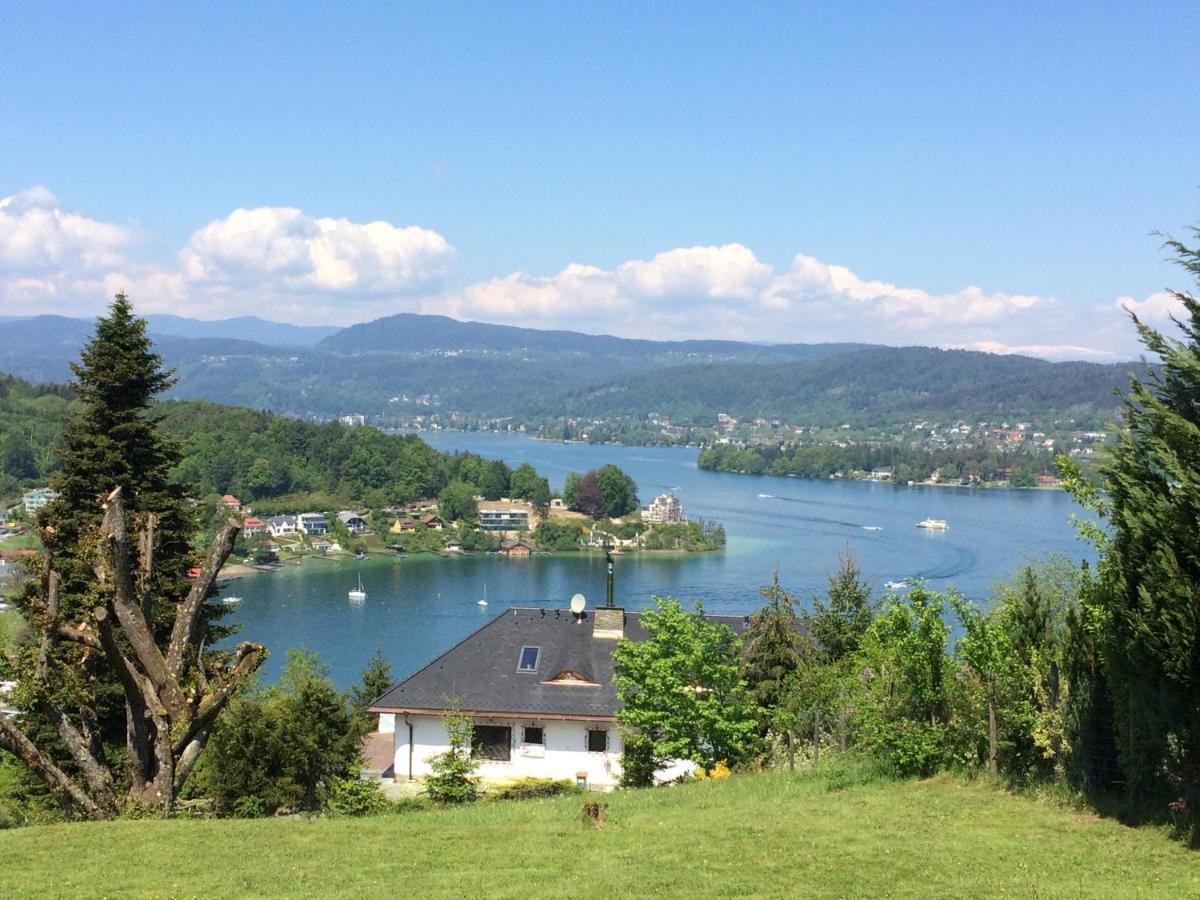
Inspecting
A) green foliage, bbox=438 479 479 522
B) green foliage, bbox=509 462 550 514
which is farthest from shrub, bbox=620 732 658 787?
green foliage, bbox=509 462 550 514

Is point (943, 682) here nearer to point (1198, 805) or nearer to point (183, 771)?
point (1198, 805)

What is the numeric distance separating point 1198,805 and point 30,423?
11217 cm

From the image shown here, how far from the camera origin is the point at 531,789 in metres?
14.6

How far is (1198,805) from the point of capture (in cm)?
751

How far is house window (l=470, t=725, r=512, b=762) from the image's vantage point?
16656mm

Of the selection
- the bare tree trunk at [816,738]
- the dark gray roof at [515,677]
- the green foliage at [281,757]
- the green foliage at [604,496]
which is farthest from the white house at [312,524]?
the bare tree trunk at [816,738]

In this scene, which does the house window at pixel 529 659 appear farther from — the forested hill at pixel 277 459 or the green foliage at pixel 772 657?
the forested hill at pixel 277 459

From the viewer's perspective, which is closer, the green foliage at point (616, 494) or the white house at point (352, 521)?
the white house at point (352, 521)

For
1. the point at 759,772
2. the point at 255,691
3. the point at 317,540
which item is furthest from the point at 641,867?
the point at 317,540

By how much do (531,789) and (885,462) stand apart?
14330 cm

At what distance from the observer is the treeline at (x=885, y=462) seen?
139000 millimetres

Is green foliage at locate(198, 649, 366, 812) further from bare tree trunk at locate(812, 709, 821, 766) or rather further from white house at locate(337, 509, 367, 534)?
white house at locate(337, 509, 367, 534)

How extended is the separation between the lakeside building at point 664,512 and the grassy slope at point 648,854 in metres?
82.9

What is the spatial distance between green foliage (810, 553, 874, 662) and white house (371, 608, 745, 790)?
14.4ft
